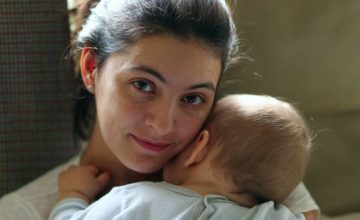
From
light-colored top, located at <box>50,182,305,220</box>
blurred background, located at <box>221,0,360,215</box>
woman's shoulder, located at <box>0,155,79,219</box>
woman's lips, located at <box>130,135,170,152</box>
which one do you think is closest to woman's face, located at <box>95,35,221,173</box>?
woman's lips, located at <box>130,135,170,152</box>

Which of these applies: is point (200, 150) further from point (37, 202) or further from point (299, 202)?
point (37, 202)

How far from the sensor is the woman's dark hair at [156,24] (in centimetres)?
108

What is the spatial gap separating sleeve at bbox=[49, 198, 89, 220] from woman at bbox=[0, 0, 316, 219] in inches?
3.8

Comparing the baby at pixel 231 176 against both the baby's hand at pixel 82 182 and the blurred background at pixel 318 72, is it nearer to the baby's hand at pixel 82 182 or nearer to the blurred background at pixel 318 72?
the baby's hand at pixel 82 182

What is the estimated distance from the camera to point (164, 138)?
1120 mm

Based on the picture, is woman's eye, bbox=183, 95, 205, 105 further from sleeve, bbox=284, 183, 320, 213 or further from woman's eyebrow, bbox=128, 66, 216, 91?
sleeve, bbox=284, 183, 320, 213

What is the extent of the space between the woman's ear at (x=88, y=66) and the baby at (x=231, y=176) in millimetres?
285

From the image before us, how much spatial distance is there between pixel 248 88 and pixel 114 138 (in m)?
0.47

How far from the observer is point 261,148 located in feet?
3.45

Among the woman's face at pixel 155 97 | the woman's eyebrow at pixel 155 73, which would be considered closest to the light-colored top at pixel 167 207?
→ the woman's face at pixel 155 97

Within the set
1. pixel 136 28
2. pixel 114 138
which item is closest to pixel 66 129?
pixel 114 138

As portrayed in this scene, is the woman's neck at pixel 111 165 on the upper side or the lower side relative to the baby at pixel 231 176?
lower

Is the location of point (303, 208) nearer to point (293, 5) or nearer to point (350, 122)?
point (350, 122)

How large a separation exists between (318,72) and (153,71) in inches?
22.9
